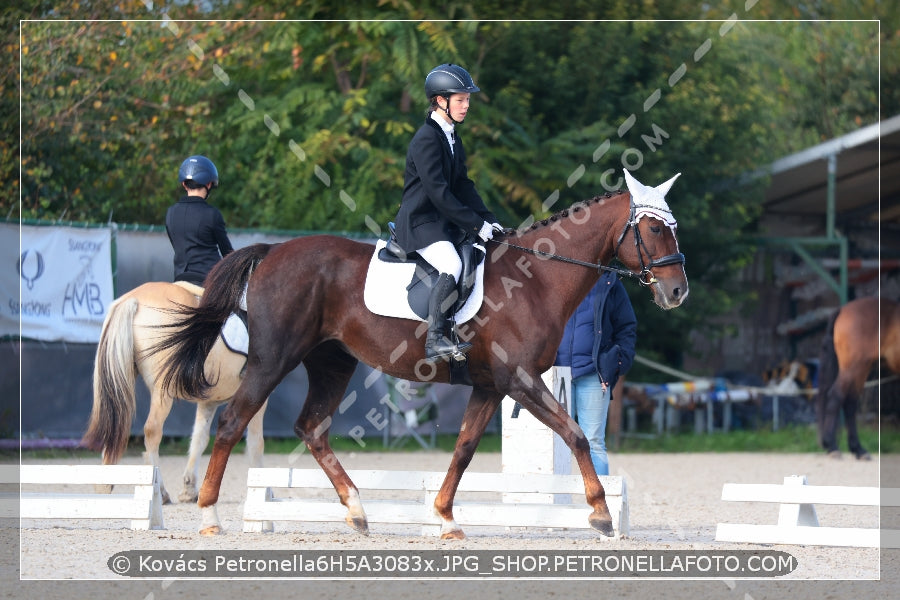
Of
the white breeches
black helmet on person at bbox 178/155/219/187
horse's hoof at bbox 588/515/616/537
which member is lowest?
horse's hoof at bbox 588/515/616/537

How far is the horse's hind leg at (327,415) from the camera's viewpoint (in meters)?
7.47

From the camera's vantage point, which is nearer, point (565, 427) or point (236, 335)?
point (565, 427)

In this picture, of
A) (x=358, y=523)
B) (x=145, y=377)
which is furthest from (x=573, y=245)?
(x=145, y=377)

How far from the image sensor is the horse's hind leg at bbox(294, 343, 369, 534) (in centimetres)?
747

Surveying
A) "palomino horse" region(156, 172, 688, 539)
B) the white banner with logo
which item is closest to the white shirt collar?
"palomino horse" region(156, 172, 688, 539)

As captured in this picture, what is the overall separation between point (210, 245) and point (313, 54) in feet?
24.9

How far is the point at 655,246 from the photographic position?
718cm

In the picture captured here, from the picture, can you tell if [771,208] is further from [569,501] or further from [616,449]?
[569,501]

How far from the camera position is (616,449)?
1574 centimetres

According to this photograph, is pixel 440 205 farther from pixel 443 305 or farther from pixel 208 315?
pixel 208 315

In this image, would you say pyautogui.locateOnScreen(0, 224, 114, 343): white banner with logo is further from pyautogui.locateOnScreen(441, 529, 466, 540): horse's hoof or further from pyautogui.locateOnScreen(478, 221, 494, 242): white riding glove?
pyautogui.locateOnScreen(478, 221, 494, 242): white riding glove

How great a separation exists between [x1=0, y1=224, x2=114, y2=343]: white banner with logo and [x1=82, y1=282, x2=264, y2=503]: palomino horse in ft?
13.5

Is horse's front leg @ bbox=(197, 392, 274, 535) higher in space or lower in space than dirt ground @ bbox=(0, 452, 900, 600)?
higher

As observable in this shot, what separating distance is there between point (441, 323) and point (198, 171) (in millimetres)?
3478
